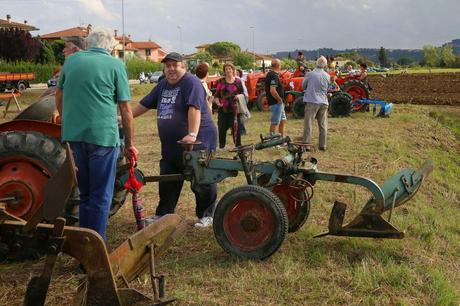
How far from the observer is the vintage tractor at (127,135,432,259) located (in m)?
4.24

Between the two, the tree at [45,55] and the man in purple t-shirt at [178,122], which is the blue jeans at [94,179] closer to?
the man in purple t-shirt at [178,122]

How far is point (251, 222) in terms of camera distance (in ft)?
14.0

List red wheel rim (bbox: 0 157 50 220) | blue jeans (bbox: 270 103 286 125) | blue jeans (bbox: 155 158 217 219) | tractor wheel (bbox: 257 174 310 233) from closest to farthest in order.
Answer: red wheel rim (bbox: 0 157 50 220) → tractor wheel (bbox: 257 174 310 233) → blue jeans (bbox: 155 158 217 219) → blue jeans (bbox: 270 103 286 125)

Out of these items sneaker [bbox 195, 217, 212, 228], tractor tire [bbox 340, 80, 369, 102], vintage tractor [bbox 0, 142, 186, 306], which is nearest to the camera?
vintage tractor [bbox 0, 142, 186, 306]

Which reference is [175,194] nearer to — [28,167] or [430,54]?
[28,167]

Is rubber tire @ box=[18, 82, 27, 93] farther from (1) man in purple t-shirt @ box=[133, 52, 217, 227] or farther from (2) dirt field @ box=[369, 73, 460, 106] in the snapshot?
(1) man in purple t-shirt @ box=[133, 52, 217, 227]

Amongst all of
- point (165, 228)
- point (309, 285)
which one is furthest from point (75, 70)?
point (309, 285)

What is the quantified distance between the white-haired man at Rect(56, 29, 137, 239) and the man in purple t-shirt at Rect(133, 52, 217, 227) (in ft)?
3.22

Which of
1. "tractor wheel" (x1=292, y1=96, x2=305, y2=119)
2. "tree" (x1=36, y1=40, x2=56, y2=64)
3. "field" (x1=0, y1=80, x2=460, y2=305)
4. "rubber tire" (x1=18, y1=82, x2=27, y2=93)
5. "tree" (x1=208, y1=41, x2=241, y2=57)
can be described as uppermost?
"tree" (x1=208, y1=41, x2=241, y2=57)

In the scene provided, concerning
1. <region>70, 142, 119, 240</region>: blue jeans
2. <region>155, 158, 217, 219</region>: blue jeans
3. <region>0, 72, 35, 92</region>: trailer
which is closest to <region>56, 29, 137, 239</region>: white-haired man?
<region>70, 142, 119, 240</region>: blue jeans

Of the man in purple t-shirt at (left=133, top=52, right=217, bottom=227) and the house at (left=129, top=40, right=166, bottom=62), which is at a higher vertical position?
the house at (left=129, top=40, right=166, bottom=62)

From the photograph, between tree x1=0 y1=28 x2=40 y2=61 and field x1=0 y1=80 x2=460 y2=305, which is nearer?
field x1=0 y1=80 x2=460 y2=305

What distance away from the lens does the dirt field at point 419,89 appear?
23312 millimetres

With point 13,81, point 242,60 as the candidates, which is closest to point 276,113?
point 13,81
